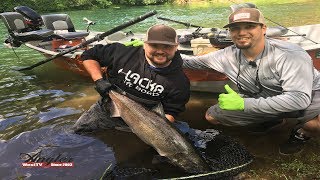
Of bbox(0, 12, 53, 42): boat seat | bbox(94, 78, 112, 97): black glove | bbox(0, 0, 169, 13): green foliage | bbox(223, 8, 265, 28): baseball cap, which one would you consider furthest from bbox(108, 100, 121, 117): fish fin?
bbox(0, 0, 169, 13): green foliage

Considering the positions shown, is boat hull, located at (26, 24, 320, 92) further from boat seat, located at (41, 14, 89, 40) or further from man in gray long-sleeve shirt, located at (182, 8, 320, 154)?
boat seat, located at (41, 14, 89, 40)

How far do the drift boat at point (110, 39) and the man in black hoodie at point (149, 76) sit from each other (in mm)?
2224

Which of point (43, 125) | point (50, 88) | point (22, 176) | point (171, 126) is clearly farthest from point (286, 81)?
point (50, 88)

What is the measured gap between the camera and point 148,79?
16.6 feet

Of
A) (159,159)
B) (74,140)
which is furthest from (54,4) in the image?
(159,159)

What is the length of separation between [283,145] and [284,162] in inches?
16.6

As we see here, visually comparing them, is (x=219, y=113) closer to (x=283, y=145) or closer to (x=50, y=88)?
(x=283, y=145)

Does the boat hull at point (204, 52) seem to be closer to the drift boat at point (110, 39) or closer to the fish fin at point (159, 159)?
the drift boat at point (110, 39)

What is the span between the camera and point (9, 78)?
33.0 feet

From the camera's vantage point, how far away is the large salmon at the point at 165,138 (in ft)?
14.2

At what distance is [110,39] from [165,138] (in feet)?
19.2

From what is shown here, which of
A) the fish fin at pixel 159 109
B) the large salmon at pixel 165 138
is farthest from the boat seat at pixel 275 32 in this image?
→ the large salmon at pixel 165 138

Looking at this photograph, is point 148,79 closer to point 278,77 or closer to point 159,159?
point 159,159

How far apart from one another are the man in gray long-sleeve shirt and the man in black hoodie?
0.71 metres
